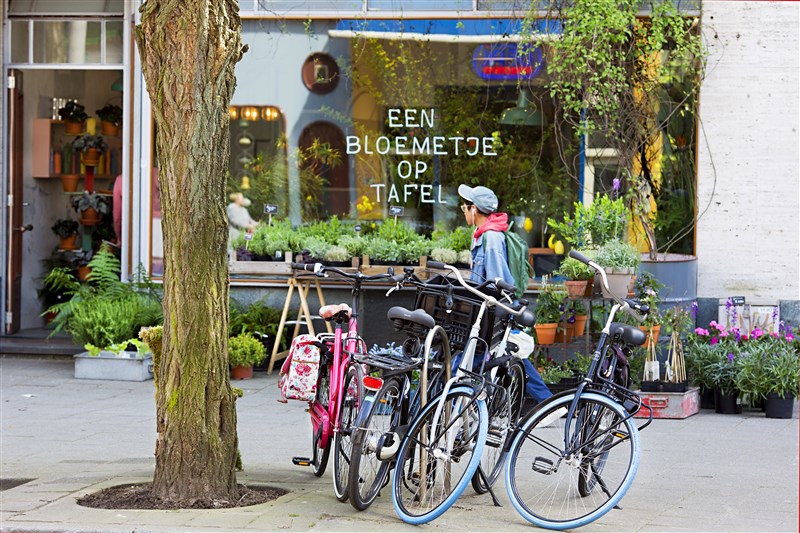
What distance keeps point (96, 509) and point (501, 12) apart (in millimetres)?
7716

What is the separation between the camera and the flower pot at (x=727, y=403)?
998 cm

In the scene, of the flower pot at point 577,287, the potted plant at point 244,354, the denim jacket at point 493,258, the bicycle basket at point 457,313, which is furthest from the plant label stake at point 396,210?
the bicycle basket at point 457,313

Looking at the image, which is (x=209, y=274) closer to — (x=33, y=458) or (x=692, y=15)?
(x=33, y=458)

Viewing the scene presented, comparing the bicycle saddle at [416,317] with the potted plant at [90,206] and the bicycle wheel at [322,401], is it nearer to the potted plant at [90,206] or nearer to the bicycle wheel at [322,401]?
the bicycle wheel at [322,401]

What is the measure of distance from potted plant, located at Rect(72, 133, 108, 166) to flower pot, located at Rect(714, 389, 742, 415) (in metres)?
8.83

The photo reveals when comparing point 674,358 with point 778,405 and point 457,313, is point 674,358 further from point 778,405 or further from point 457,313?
point 457,313

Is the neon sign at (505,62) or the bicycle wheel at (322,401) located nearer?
the bicycle wheel at (322,401)

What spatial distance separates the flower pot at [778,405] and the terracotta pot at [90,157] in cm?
927

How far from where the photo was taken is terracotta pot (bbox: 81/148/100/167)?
15.3 m

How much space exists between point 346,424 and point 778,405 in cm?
462

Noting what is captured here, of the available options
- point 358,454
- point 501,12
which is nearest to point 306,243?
point 501,12

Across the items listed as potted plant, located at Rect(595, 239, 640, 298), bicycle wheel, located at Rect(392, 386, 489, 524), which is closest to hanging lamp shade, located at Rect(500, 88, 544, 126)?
potted plant, located at Rect(595, 239, 640, 298)

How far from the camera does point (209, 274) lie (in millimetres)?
6680

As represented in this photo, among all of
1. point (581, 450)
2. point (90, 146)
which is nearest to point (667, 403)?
point (581, 450)
